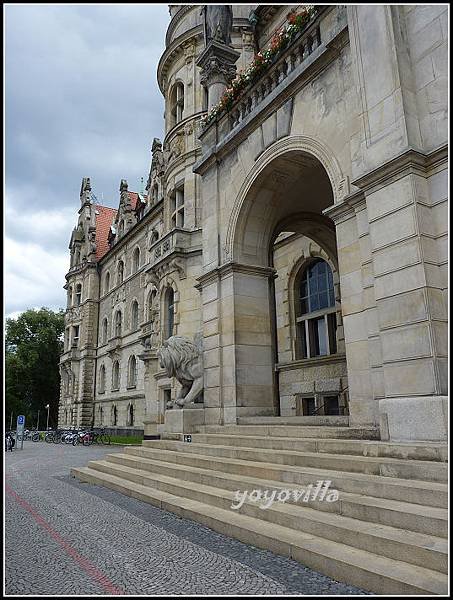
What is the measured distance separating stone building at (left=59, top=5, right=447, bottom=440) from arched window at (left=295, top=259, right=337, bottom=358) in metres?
0.06

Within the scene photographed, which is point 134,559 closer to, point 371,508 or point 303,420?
point 371,508

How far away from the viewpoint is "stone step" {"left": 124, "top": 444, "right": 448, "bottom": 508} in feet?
15.5

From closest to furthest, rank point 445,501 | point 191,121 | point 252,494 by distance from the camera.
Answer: point 445,501 < point 252,494 < point 191,121

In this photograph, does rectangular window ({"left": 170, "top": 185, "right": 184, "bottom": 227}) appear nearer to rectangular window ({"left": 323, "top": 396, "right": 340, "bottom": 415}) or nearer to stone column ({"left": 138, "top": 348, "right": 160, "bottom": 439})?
stone column ({"left": 138, "top": 348, "right": 160, "bottom": 439})

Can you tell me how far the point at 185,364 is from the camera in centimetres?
1213

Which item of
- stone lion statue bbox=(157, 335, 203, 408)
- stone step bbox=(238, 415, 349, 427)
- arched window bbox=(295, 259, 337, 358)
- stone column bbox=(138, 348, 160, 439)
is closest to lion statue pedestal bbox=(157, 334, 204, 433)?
stone lion statue bbox=(157, 335, 203, 408)

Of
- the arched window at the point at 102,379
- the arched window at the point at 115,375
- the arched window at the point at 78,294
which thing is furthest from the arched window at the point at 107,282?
the arched window at the point at 115,375

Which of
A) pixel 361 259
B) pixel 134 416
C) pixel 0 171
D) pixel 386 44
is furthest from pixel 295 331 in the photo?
pixel 134 416

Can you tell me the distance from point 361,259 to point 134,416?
29.5m

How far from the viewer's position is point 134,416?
113ft

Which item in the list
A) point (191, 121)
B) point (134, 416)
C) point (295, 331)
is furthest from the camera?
point (134, 416)

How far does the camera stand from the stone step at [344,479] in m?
4.71

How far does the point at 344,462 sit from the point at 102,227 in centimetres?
5031

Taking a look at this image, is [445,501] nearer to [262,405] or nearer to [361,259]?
[361,259]
